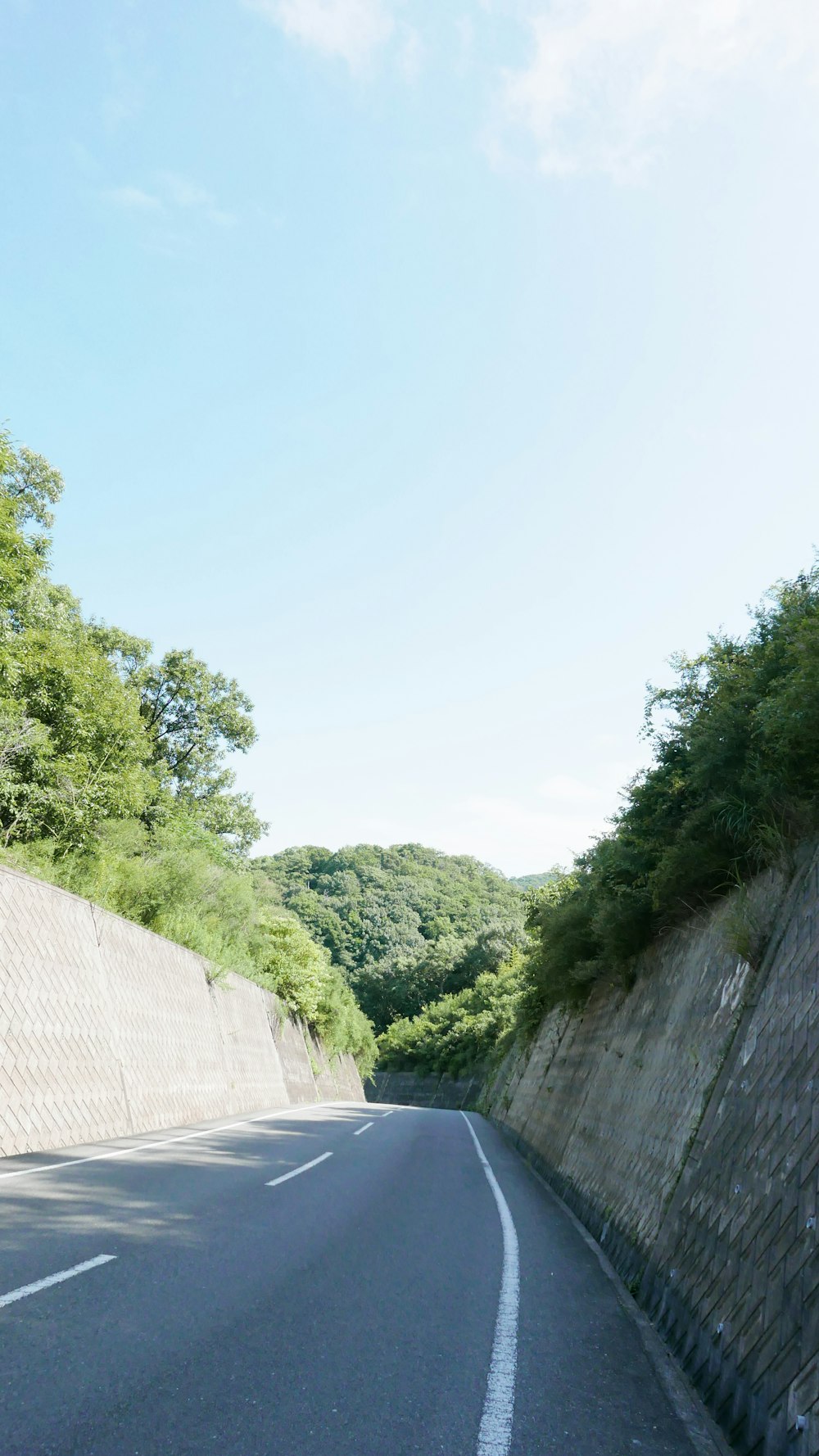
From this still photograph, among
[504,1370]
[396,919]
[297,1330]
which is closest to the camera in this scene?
[504,1370]

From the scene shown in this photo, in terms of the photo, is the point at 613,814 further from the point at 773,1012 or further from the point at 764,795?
the point at 773,1012

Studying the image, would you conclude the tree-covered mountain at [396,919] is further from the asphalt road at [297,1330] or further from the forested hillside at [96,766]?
the asphalt road at [297,1330]

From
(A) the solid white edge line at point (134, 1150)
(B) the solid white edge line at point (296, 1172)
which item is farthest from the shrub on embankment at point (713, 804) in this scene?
(A) the solid white edge line at point (134, 1150)

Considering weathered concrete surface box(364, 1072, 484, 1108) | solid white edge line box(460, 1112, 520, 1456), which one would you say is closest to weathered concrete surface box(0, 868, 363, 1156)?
solid white edge line box(460, 1112, 520, 1456)

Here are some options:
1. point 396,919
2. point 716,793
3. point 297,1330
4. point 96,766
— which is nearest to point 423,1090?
point 396,919

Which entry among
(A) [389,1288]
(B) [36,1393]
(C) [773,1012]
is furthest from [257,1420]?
(C) [773,1012]

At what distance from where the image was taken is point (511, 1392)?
421cm

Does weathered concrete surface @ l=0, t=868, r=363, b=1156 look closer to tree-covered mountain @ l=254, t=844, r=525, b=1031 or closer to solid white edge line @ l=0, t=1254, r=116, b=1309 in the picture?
solid white edge line @ l=0, t=1254, r=116, b=1309

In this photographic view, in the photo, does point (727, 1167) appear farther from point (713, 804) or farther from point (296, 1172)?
point (296, 1172)

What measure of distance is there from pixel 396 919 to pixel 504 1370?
98888 millimetres

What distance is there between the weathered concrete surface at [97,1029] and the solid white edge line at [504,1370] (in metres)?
6.99

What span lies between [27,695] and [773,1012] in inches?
662

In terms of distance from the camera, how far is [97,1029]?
566 inches

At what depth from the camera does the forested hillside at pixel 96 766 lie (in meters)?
17.6
